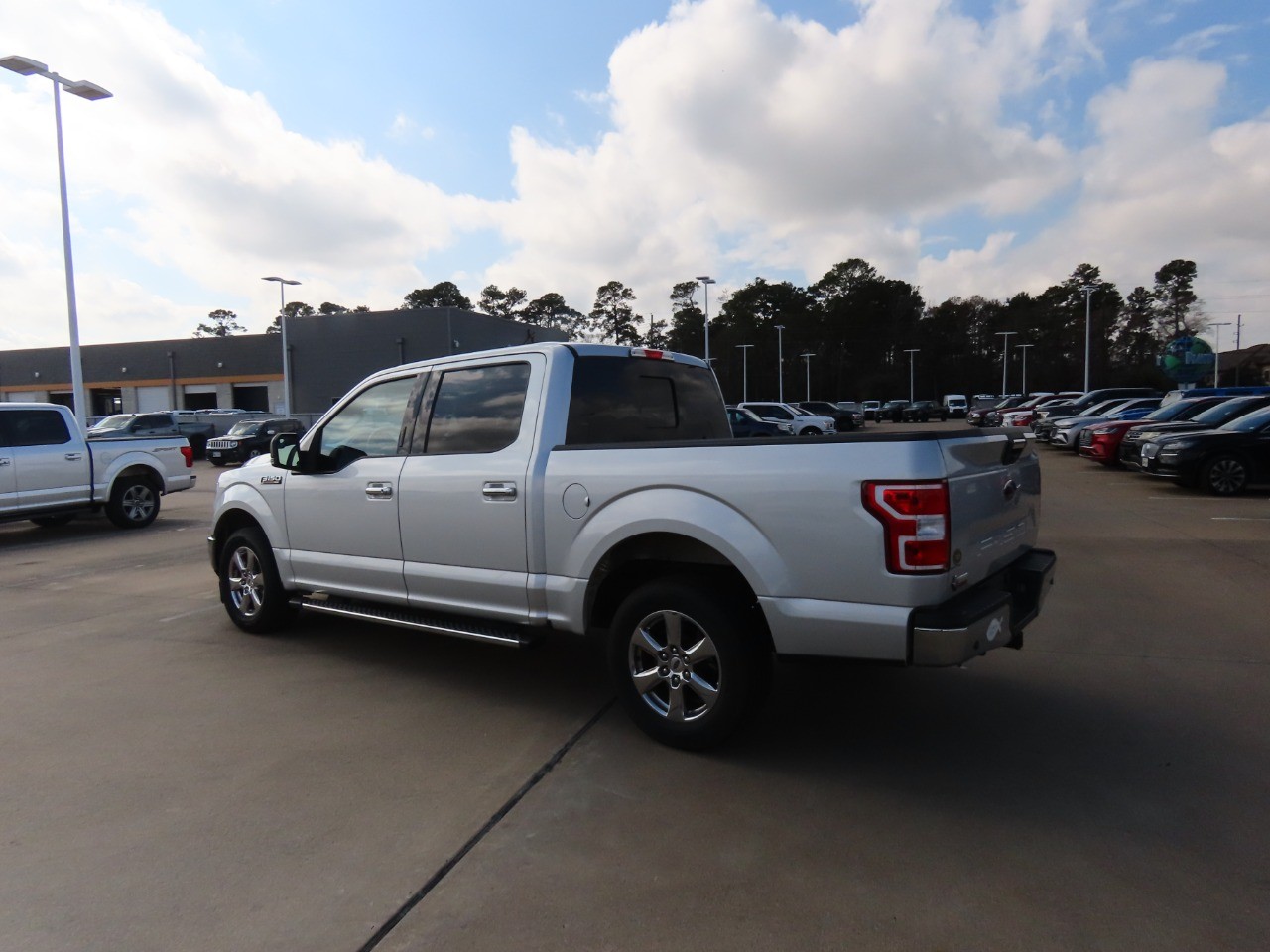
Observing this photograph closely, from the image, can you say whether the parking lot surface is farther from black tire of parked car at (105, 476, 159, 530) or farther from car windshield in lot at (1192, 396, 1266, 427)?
car windshield in lot at (1192, 396, 1266, 427)

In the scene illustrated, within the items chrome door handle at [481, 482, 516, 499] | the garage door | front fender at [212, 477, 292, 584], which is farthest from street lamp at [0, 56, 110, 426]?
the garage door

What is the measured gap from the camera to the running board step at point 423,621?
460cm

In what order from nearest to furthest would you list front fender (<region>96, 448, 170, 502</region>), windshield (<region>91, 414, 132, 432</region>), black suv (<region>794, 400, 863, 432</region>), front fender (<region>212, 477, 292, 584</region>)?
front fender (<region>212, 477, 292, 584</region>) < front fender (<region>96, 448, 170, 502</region>) < windshield (<region>91, 414, 132, 432</region>) < black suv (<region>794, 400, 863, 432</region>)

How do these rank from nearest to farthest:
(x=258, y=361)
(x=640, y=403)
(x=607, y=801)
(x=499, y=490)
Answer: (x=607, y=801), (x=499, y=490), (x=640, y=403), (x=258, y=361)

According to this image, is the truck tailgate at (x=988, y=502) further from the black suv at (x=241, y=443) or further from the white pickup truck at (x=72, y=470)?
the black suv at (x=241, y=443)

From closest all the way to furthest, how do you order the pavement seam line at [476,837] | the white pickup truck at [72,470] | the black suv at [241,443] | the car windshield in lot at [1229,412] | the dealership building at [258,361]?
1. the pavement seam line at [476,837]
2. the white pickup truck at [72,470]
3. the car windshield in lot at [1229,412]
4. the black suv at [241,443]
5. the dealership building at [258,361]

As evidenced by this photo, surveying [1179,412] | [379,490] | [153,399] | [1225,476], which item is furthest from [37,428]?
[153,399]

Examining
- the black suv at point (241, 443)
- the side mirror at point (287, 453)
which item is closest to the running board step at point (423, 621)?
the side mirror at point (287, 453)

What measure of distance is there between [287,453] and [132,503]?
9142mm

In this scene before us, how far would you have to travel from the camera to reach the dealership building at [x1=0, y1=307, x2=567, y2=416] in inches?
1909

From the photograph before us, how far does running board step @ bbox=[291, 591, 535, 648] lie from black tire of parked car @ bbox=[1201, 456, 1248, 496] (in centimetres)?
1383

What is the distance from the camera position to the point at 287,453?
5.82 meters

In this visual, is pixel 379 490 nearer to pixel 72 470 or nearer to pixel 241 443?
pixel 72 470

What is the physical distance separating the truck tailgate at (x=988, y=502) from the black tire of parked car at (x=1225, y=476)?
12.1 m
